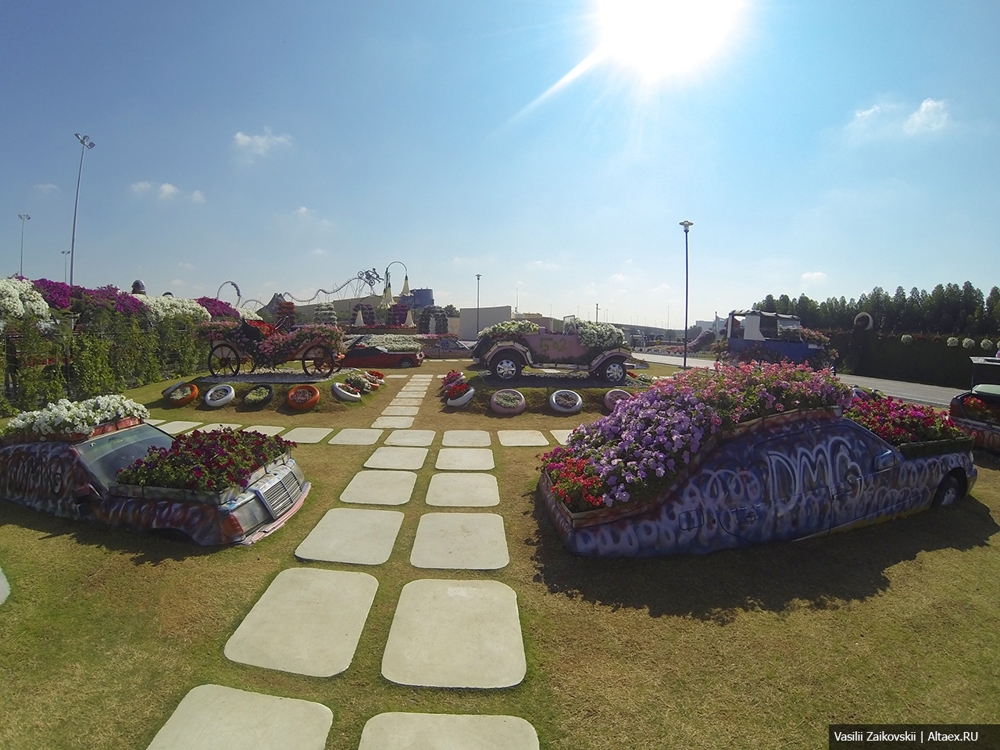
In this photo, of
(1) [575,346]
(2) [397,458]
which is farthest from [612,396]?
(2) [397,458]

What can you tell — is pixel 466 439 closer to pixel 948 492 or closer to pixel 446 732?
pixel 446 732

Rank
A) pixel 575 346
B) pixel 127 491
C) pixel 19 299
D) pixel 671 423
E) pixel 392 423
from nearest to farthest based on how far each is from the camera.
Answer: pixel 671 423 → pixel 127 491 → pixel 392 423 → pixel 575 346 → pixel 19 299

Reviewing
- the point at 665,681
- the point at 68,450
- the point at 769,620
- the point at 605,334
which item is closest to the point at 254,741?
the point at 665,681

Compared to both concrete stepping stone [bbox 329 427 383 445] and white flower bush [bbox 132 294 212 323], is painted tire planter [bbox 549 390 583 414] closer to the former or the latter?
concrete stepping stone [bbox 329 427 383 445]

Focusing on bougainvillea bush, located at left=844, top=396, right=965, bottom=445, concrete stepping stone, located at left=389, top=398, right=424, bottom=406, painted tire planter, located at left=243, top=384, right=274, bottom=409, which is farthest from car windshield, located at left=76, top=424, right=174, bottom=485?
bougainvillea bush, located at left=844, top=396, right=965, bottom=445

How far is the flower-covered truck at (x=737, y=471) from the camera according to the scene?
451cm

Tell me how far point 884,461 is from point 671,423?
2338mm

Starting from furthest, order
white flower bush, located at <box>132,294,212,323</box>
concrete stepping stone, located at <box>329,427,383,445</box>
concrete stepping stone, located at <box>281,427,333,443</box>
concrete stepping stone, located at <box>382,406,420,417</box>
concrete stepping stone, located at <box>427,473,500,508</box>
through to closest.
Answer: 1. white flower bush, located at <box>132,294,212,323</box>
2. concrete stepping stone, located at <box>382,406,420,417</box>
3. concrete stepping stone, located at <box>281,427,333,443</box>
4. concrete stepping stone, located at <box>329,427,383,445</box>
5. concrete stepping stone, located at <box>427,473,500,508</box>

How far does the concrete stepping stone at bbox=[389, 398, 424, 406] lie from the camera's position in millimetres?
13047

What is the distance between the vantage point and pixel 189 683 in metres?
3.10

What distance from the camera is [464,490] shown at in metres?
6.73

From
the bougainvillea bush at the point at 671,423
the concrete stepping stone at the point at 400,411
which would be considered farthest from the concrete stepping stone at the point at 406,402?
the bougainvillea bush at the point at 671,423

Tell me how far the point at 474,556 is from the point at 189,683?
2438mm

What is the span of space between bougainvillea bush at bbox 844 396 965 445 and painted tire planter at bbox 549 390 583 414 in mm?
6424
